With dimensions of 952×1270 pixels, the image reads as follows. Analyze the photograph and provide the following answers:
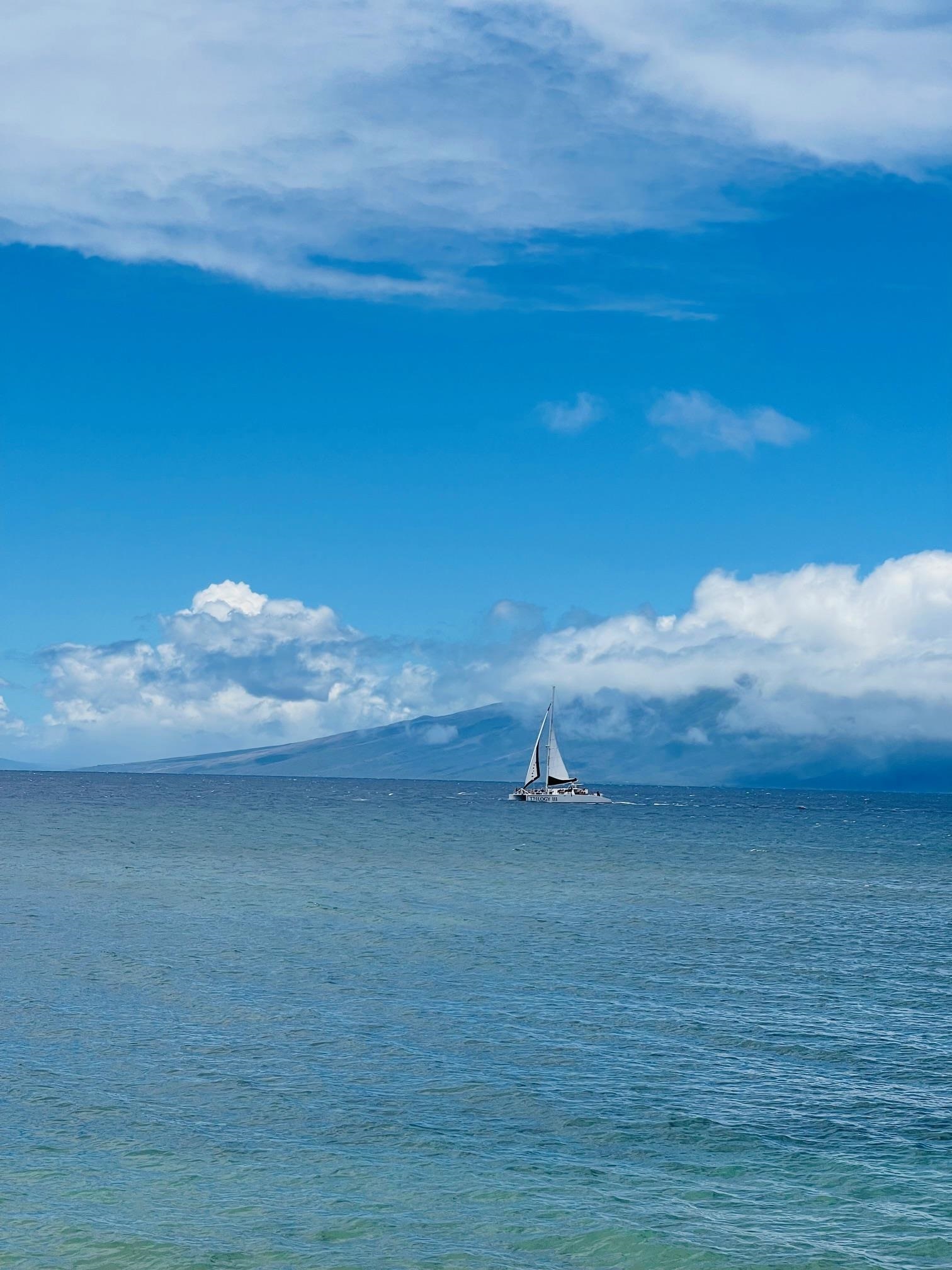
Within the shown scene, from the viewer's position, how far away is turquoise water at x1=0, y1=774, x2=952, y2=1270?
24766mm

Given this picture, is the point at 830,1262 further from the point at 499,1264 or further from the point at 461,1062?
the point at 461,1062

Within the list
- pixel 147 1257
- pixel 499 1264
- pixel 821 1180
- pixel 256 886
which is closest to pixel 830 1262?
pixel 821 1180

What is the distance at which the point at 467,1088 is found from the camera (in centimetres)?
3444

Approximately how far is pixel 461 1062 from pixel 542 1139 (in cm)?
702

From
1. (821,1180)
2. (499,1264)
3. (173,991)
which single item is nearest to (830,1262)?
(821,1180)

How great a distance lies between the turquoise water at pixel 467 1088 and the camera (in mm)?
24766

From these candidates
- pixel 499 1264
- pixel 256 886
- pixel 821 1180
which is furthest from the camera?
pixel 256 886

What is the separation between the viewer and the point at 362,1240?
24312 millimetres

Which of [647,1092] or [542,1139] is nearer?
[542,1139]

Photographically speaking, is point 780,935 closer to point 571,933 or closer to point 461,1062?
point 571,933

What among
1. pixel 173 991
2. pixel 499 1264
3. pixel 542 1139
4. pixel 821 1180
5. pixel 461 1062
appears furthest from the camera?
pixel 173 991

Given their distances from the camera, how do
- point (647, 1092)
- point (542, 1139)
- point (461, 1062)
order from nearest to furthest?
point (542, 1139) → point (647, 1092) → point (461, 1062)

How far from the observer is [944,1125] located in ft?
105

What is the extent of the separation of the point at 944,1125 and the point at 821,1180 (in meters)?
5.88
